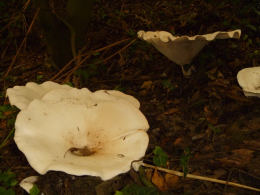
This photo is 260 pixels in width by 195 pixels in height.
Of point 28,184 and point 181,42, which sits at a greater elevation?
point 181,42

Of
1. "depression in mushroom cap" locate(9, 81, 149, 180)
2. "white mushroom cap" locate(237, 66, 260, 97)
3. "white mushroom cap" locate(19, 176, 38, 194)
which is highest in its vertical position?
"white mushroom cap" locate(237, 66, 260, 97)

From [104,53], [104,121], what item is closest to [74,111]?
[104,121]

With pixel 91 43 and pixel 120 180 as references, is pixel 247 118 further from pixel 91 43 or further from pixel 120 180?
pixel 91 43

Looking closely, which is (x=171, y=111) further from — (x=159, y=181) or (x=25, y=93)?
(x=25, y=93)

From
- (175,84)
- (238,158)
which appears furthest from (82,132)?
(175,84)

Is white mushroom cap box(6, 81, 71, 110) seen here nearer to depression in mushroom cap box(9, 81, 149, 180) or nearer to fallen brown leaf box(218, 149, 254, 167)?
depression in mushroom cap box(9, 81, 149, 180)

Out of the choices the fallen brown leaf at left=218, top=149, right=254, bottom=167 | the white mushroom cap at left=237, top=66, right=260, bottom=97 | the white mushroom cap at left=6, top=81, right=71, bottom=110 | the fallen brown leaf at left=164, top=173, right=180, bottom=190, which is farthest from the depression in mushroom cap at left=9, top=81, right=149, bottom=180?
the white mushroom cap at left=237, top=66, right=260, bottom=97

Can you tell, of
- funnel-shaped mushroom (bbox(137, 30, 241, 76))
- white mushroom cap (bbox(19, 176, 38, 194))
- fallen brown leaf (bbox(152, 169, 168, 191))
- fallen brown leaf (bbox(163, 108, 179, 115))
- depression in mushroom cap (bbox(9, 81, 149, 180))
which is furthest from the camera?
fallen brown leaf (bbox(163, 108, 179, 115))
